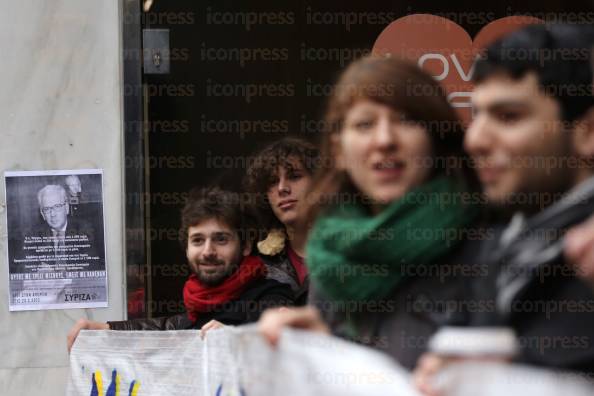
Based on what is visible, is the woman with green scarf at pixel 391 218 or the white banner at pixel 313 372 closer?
the white banner at pixel 313 372

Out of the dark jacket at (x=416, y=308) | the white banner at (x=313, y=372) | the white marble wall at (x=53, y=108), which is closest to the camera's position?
the white banner at (x=313, y=372)

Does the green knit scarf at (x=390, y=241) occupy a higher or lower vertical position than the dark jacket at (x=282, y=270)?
higher

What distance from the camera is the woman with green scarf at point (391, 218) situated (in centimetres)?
186

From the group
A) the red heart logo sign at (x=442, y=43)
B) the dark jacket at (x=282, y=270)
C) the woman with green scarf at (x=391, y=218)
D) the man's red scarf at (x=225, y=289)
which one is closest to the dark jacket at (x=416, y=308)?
the woman with green scarf at (x=391, y=218)

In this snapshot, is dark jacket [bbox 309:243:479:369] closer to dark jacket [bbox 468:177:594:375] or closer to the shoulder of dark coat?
dark jacket [bbox 468:177:594:375]

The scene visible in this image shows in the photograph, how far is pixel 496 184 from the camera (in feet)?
5.58

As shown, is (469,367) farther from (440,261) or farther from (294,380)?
(294,380)

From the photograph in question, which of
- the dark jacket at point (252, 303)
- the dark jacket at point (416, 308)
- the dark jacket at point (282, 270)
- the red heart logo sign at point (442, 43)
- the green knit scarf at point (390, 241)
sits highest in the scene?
the red heart logo sign at point (442, 43)

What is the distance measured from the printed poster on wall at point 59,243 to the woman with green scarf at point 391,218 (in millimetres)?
3553

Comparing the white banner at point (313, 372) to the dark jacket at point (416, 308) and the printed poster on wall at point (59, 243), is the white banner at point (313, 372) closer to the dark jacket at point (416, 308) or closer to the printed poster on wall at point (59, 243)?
the dark jacket at point (416, 308)

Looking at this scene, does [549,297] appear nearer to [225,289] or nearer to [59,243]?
[225,289]

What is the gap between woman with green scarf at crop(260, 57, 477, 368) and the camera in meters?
1.86

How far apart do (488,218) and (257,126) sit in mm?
4360

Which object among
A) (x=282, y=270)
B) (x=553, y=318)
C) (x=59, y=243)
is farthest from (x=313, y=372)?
(x=59, y=243)
